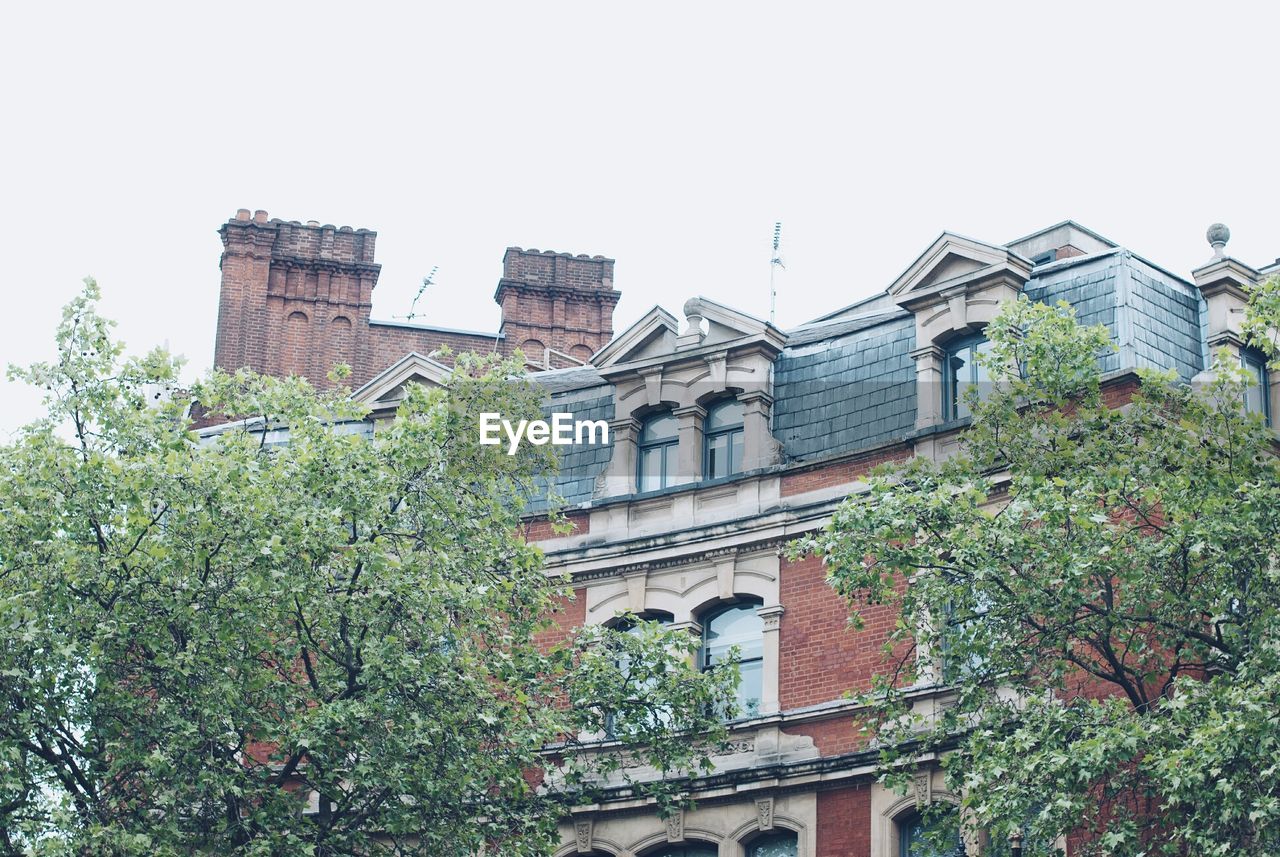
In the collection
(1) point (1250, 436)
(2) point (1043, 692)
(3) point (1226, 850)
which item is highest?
(1) point (1250, 436)

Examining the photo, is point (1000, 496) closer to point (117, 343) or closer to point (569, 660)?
point (569, 660)

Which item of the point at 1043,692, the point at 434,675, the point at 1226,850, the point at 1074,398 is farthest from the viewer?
the point at 1074,398

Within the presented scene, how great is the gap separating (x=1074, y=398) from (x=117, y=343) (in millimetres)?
11810

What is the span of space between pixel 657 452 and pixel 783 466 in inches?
92.8

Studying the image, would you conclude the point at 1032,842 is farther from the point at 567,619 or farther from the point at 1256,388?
the point at 567,619

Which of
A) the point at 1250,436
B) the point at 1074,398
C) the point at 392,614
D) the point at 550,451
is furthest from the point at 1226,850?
the point at 550,451

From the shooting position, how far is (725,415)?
35875mm

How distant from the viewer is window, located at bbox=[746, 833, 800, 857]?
32.8 metres

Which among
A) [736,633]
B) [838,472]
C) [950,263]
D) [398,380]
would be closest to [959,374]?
[950,263]

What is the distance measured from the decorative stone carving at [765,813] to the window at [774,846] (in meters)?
0.27

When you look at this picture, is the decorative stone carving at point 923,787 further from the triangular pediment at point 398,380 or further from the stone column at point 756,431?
the triangular pediment at point 398,380

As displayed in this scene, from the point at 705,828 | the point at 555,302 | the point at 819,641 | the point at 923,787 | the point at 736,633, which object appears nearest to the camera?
the point at 923,787

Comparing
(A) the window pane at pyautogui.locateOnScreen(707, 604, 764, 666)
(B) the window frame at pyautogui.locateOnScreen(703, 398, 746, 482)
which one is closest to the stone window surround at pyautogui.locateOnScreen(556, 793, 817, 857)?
(A) the window pane at pyautogui.locateOnScreen(707, 604, 764, 666)

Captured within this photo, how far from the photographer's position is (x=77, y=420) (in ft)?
99.4
